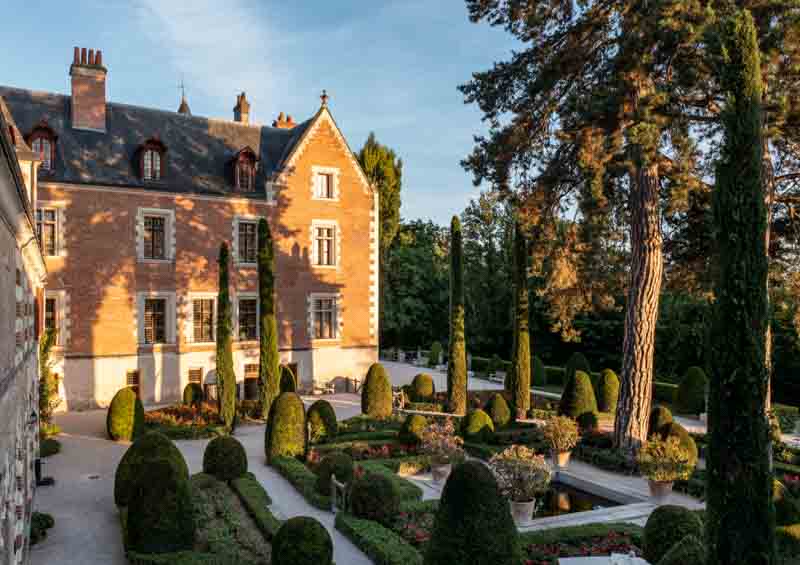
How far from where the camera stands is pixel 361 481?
1336cm

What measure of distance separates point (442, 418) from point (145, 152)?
53.7ft

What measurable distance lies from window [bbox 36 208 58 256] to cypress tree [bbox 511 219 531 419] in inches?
703

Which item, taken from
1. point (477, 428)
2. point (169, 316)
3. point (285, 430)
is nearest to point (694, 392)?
point (477, 428)

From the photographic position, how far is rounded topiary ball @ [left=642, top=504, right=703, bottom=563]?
1056 cm

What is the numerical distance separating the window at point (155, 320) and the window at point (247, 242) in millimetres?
3957

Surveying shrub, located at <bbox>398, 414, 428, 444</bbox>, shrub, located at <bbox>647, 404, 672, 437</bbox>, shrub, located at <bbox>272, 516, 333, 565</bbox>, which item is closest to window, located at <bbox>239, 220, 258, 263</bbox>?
shrub, located at <bbox>398, 414, 428, 444</bbox>

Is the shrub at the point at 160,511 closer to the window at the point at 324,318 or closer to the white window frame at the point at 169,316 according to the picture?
the white window frame at the point at 169,316

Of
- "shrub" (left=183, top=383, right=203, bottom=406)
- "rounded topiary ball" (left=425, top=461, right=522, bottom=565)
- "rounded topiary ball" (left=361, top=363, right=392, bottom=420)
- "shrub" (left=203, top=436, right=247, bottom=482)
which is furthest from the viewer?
"shrub" (left=183, top=383, right=203, bottom=406)

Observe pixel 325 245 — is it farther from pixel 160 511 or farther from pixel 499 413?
pixel 160 511

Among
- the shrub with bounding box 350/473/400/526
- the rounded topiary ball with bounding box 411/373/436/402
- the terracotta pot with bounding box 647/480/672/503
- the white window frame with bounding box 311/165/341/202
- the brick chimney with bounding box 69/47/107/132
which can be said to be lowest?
the terracotta pot with bounding box 647/480/672/503

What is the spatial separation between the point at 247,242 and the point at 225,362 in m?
8.05

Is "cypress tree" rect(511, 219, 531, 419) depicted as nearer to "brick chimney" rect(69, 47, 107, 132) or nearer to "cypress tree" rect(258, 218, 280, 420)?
"cypress tree" rect(258, 218, 280, 420)

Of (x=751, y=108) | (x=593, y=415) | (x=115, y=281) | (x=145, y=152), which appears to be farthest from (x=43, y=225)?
(x=751, y=108)

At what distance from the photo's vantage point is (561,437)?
704 inches
